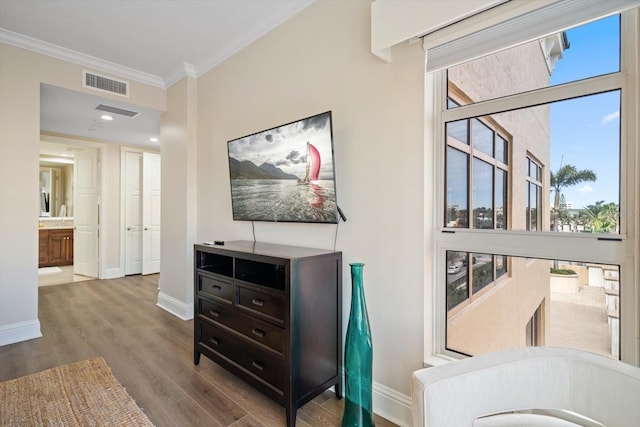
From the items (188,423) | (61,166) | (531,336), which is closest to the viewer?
(531,336)

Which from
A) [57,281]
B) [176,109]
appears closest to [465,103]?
[176,109]

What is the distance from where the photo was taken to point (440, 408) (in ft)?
3.19

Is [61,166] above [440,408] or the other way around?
above

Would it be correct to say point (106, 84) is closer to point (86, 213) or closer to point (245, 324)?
point (245, 324)

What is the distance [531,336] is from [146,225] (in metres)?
6.03

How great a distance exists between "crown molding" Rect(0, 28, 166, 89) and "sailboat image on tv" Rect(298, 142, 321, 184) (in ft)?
9.40

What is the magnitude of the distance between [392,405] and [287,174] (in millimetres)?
1601

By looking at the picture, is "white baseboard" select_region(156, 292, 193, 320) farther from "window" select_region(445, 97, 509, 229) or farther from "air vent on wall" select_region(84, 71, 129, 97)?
"window" select_region(445, 97, 509, 229)

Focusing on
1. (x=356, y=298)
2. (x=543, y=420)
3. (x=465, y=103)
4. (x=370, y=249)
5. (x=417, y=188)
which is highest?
(x=465, y=103)

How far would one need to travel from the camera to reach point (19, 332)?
9.61 feet

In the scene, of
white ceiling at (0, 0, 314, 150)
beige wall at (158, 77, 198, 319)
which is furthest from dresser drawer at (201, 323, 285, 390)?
white ceiling at (0, 0, 314, 150)

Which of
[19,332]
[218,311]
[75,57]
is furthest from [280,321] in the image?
[75,57]

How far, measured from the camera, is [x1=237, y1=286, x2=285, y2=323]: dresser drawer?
1759mm

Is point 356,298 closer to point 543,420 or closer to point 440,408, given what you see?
point 440,408
